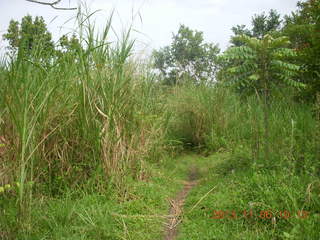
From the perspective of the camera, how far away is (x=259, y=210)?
2.66 meters

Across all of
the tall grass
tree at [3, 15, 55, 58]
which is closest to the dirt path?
the tall grass

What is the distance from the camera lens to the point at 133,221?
8.66 ft

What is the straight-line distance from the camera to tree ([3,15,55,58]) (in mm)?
2445

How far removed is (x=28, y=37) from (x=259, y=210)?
2727 mm

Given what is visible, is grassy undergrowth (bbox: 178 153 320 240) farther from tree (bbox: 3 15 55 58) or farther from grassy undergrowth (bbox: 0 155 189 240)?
tree (bbox: 3 15 55 58)

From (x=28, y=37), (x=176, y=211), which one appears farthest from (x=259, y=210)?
(x=28, y=37)

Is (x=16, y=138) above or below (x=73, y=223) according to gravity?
above

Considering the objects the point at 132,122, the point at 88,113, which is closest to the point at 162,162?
the point at 132,122

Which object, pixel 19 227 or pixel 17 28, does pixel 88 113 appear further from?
pixel 19 227

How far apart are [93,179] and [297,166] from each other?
2495mm

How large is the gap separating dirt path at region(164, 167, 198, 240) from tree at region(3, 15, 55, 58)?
2.01m

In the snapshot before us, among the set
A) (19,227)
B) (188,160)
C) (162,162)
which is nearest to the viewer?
(19,227)

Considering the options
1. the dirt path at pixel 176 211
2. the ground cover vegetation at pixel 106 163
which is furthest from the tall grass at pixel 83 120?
the dirt path at pixel 176 211

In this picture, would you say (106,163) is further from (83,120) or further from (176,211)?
(176,211)
